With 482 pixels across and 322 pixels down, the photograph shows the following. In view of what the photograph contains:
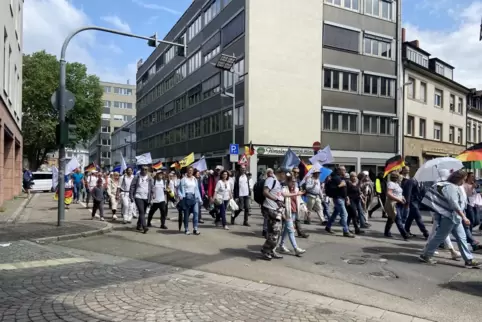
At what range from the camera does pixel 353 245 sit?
903 centimetres

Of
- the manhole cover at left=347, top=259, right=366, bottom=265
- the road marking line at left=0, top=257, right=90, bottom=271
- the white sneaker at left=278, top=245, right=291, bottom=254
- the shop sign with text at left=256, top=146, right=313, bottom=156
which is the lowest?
the road marking line at left=0, top=257, right=90, bottom=271

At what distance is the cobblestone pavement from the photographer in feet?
15.2

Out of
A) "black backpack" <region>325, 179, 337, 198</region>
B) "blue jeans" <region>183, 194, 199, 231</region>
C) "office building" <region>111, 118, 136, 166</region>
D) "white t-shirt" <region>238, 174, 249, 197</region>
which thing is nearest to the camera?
"black backpack" <region>325, 179, 337, 198</region>

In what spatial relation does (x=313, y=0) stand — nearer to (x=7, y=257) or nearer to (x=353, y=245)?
(x=353, y=245)

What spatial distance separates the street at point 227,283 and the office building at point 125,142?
58.7 m

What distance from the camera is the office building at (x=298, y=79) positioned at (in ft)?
92.6

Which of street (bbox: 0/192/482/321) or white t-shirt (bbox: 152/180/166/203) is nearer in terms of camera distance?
street (bbox: 0/192/482/321)

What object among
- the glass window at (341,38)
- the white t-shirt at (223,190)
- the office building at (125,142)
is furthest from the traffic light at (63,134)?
the office building at (125,142)

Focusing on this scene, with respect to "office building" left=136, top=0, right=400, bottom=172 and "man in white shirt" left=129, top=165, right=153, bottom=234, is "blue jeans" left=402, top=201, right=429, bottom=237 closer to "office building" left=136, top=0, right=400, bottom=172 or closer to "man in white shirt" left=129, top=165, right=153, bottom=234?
"man in white shirt" left=129, top=165, right=153, bottom=234

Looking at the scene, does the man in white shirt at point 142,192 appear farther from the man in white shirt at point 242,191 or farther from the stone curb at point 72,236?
the man in white shirt at point 242,191

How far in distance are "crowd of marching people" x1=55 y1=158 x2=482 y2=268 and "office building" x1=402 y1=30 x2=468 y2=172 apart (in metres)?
22.9

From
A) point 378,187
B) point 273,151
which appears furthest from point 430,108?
point 378,187

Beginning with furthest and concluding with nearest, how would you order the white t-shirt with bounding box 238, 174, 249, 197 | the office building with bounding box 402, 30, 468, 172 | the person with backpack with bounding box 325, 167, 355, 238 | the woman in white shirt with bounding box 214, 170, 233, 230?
the office building with bounding box 402, 30, 468, 172
the white t-shirt with bounding box 238, 174, 249, 197
the woman in white shirt with bounding box 214, 170, 233, 230
the person with backpack with bounding box 325, 167, 355, 238

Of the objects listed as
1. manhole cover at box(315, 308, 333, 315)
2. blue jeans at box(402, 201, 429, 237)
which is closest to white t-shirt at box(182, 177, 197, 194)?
blue jeans at box(402, 201, 429, 237)
